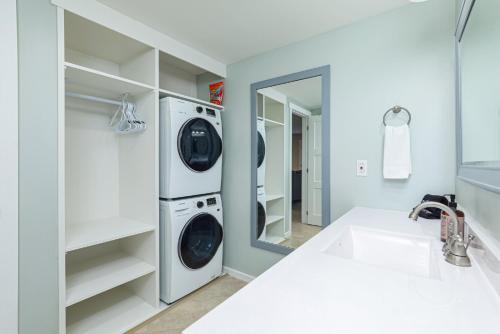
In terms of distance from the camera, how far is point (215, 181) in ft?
7.98

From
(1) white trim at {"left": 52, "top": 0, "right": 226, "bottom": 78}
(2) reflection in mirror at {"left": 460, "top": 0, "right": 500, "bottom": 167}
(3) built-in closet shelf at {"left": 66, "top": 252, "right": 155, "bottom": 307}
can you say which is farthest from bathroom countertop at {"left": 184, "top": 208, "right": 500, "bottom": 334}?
(1) white trim at {"left": 52, "top": 0, "right": 226, "bottom": 78}

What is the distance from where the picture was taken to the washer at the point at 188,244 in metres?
2.04

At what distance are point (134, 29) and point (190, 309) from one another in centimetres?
234

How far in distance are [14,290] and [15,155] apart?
2.46 feet

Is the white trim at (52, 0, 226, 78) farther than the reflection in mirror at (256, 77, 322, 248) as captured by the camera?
No

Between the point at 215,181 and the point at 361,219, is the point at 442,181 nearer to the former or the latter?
the point at 361,219

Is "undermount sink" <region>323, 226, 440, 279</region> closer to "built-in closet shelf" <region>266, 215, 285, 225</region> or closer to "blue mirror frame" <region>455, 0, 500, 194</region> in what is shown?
"blue mirror frame" <region>455, 0, 500, 194</region>

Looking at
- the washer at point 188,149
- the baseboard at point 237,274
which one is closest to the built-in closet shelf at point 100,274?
the washer at point 188,149

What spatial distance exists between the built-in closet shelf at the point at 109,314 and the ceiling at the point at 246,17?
2333 mm

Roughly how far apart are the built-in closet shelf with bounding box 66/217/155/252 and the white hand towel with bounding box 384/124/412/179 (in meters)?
1.89

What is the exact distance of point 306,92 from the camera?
2102 mm

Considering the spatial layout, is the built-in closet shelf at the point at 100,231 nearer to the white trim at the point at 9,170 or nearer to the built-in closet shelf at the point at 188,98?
the white trim at the point at 9,170

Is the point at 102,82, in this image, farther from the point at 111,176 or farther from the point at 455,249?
the point at 455,249

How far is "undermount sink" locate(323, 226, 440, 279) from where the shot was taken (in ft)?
3.51
